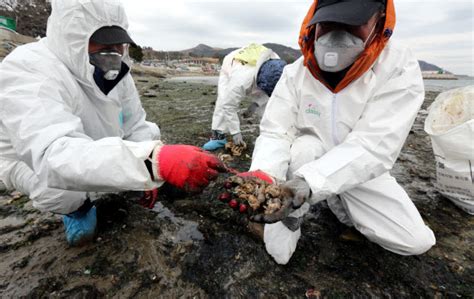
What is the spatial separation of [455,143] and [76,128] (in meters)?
2.93

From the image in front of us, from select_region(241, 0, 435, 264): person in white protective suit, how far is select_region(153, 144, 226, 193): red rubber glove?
392 millimetres

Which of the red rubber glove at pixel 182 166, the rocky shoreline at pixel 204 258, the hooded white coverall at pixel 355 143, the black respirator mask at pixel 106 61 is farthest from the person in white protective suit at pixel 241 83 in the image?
the red rubber glove at pixel 182 166

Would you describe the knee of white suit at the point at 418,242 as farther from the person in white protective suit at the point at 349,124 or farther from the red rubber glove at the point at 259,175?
the red rubber glove at the point at 259,175

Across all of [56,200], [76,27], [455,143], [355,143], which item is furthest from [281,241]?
[76,27]

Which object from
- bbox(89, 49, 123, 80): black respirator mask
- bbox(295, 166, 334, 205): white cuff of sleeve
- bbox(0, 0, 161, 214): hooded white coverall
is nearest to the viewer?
bbox(0, 0, 161, 214): hooded white coverall

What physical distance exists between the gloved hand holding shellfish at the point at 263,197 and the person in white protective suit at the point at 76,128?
0.59ft

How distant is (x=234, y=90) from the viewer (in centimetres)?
411

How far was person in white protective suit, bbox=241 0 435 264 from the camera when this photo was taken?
5.52 ft

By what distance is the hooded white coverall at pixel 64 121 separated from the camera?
1.31m

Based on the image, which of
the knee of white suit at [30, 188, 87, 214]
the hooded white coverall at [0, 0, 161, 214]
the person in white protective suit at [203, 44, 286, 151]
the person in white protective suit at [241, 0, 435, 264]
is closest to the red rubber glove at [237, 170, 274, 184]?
the person in white protective suit at [241, 0, 435, 264]

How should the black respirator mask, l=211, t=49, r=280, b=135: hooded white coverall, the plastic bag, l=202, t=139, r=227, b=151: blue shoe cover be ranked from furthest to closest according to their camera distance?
l=202, t=139, r=227, b=151: blue shoe cover
l=211, t=49, r=280, b=135: hooded white coverall
the plastic bag
the black respirator mask

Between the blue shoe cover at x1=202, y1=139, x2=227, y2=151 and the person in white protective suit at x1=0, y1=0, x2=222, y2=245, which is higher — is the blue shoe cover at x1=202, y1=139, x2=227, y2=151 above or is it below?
below

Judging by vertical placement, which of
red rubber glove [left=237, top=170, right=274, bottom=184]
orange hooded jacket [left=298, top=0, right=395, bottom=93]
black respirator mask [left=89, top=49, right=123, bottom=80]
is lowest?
red rubber glove [left=237, top=170, right=274, bottom=184]

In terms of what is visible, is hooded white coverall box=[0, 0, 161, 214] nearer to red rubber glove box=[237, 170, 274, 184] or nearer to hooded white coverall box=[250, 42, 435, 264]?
red rubber glove box=[237, 170, 274, 184]
